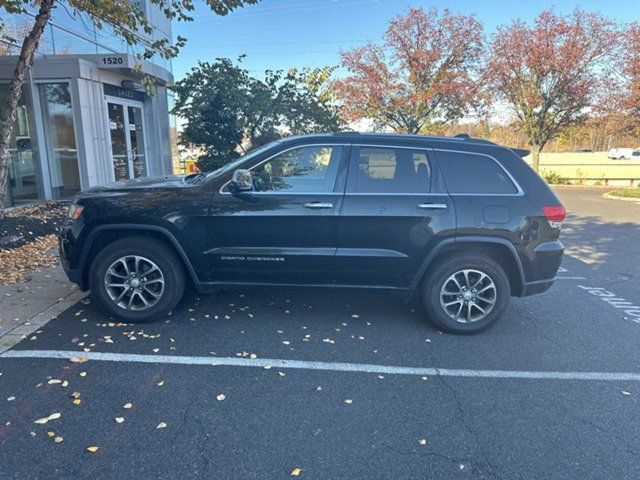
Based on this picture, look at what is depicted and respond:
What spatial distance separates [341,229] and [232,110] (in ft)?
29.3

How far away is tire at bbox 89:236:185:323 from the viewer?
4.42 metres

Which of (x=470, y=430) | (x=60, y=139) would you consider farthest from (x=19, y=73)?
(x=470, y=430)

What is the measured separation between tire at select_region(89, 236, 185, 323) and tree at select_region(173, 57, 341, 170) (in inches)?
327

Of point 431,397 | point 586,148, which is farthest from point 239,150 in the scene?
point 586,148

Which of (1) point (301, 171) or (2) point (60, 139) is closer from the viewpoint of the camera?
(1) point (301, 171)

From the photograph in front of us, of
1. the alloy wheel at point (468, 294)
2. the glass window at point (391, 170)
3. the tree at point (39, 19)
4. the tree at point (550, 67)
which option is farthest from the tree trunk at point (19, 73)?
the tree at point (550, 67)

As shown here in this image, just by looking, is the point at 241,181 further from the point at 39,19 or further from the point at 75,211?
the point at 39,19

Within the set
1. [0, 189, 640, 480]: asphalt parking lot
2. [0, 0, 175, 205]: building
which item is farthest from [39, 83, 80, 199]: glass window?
[0, 189, 640, 480]: asphalt parking lot

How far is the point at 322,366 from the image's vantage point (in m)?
3.77

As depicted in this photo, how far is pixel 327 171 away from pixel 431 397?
7.33 feet

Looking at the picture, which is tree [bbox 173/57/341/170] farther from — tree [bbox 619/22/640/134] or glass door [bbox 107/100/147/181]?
tree [bbox 619/22/640/134]

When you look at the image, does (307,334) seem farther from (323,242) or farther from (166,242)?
(166,242)

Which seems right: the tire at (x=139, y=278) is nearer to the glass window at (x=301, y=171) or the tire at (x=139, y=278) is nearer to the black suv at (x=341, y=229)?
the black suv at (x=341, y=229)

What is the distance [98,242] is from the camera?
4.52 meters
